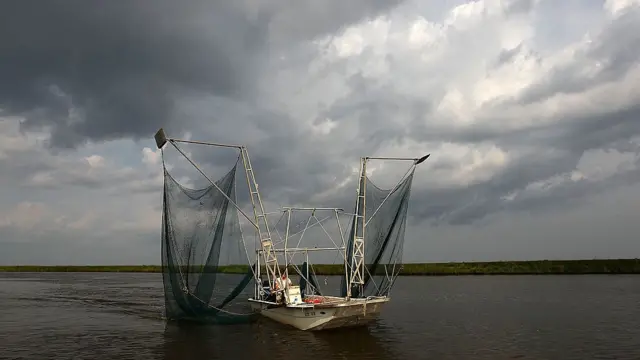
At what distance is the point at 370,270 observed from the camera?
2480cm

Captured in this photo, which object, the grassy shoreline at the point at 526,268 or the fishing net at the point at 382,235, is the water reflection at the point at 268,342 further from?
the grassy shoreline at the point at 526,268

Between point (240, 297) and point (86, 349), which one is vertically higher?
point (240, 297)

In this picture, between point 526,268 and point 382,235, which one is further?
point 526,268

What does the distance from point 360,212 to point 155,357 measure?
446 inches

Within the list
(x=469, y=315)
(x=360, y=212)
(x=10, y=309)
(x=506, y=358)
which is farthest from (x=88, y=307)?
(x=506, y=358)

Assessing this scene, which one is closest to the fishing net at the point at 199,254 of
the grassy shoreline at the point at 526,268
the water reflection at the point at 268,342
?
the water reflection at the point at 268,342

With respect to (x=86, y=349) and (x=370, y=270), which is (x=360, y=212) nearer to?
(x=370, y=270)

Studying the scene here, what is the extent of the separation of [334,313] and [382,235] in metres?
4.24

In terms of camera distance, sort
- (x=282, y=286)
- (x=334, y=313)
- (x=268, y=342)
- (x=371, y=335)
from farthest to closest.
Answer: (x=282, y=286) < (x=371, y=335) < (x=334, y=313) < (x=268, y=342)

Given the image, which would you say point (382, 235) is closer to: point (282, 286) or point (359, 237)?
point (359, 237)

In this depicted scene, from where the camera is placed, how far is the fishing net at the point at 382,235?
24266 mm

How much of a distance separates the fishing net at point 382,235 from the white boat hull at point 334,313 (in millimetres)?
986

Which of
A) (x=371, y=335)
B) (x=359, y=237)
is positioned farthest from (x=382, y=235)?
(x=371, y=335)

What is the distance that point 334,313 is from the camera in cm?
2344
